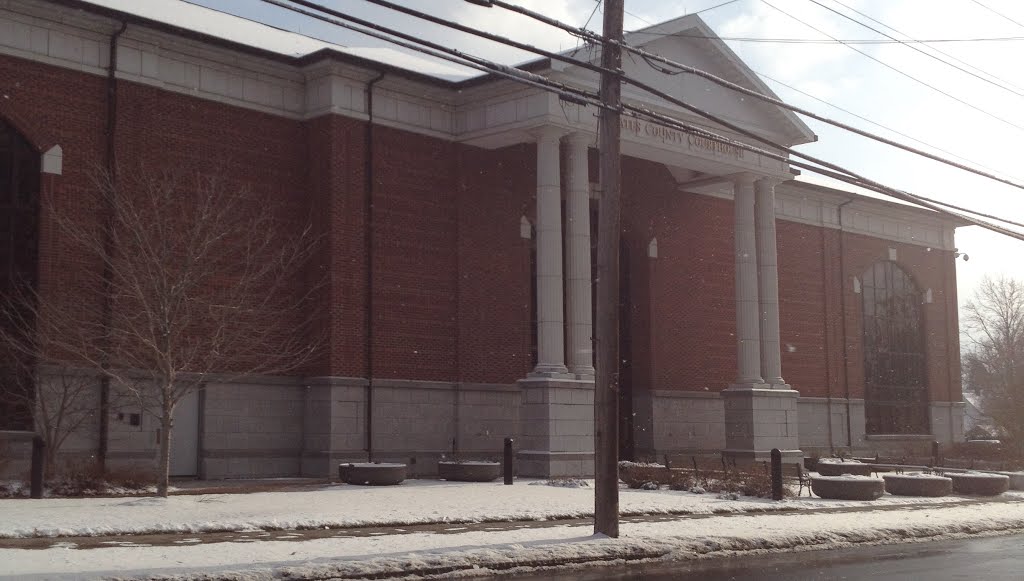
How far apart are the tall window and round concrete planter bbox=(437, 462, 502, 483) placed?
1089cm

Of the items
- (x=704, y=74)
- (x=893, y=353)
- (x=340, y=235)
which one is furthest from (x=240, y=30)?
(x=893, y=353)

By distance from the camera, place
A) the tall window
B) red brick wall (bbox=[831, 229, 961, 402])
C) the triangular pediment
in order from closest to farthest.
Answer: the tall window, the triangular pediment, red brick wall (bbox=[831, 229, 961, 402])

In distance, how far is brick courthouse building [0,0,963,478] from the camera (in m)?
27.9

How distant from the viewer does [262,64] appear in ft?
102

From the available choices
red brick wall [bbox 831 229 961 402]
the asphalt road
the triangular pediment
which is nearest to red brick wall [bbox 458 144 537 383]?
the triangular pediment

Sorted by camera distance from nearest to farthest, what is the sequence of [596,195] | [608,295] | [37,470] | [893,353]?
[608,295] < [37,470] < [596,195] < [893,353]

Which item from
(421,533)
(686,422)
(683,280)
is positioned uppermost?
(683,280)

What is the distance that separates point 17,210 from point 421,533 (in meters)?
14.6

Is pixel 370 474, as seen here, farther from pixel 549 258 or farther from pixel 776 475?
pixel 776 475

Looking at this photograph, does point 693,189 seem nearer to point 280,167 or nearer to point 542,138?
point 542,138

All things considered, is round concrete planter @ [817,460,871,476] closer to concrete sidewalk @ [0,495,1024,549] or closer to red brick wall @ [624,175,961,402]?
red brick wall @ [624,175,961,402]

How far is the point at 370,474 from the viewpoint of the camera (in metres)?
27.5

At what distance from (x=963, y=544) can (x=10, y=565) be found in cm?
1419

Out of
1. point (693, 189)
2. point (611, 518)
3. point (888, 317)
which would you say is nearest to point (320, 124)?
point (693, 189)
